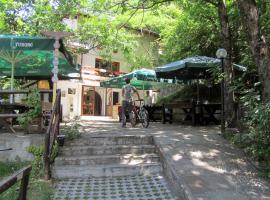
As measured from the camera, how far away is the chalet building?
83.6 feet

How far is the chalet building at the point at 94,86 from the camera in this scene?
2547 cm

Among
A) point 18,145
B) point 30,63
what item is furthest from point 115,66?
point 18,145

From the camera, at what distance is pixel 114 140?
811 cm

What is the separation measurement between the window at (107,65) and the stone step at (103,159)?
20691 millimetres

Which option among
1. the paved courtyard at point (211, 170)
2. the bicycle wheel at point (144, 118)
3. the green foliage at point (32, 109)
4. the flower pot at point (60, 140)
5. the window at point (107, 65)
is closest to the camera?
the paved courtyard at point (211, 170)

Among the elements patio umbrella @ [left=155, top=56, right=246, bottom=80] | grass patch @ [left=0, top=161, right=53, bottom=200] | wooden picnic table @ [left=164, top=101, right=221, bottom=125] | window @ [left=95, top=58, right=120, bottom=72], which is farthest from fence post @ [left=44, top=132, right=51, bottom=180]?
window @ [left=95, top=58, right=120, bottom=72]

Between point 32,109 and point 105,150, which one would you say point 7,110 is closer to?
point 32,109

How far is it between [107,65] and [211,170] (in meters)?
22.6

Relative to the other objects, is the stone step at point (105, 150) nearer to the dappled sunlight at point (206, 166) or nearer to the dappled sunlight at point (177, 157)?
the dappled sunlight at point (177, 157)

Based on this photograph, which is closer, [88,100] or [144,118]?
[144,118]

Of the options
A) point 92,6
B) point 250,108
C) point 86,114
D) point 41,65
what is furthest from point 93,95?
point 250,108

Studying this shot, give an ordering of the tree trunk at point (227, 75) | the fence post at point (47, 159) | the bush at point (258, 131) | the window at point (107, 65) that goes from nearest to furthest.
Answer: the bush at point (258, 131) → the fence post at point (47, 159) → the tree trunk at point (227, 75) → the window at point (107, 65)

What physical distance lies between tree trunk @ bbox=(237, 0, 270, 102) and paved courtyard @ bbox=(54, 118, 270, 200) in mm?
1431

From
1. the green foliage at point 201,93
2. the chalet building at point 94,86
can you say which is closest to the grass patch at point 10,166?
the green foliage at point 201,93
